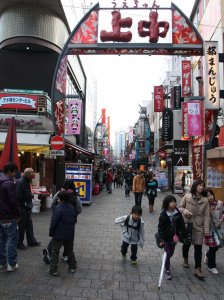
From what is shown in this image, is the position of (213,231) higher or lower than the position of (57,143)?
lower

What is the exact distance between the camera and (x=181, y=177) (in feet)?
76.9

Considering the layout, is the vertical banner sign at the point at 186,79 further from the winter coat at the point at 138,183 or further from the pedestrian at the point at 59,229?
the pedestrian at the point at 59,229

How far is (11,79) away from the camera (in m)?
20.6

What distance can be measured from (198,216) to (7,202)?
3.45 metres

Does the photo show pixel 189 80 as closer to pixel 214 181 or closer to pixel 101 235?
pixel 214 181

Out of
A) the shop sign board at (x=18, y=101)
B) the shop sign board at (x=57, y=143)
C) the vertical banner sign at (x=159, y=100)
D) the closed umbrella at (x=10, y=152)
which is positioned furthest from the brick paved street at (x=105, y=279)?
the vertical banner sign at (x=159, y=100)

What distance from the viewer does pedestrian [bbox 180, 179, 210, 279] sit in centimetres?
605

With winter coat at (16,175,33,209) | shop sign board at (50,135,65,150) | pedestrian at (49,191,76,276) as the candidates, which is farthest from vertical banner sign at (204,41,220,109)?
pedestrian at (49,191,76,276)

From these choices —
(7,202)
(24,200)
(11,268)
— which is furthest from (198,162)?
(11,268)

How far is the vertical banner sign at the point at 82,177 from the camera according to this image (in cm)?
1639

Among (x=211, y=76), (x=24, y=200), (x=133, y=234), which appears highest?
(x=211, y=76)

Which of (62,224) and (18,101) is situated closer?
(62,224)

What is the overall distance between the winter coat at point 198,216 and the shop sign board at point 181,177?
53.7 ft

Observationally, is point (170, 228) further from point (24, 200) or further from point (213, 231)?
point (24, 200)
